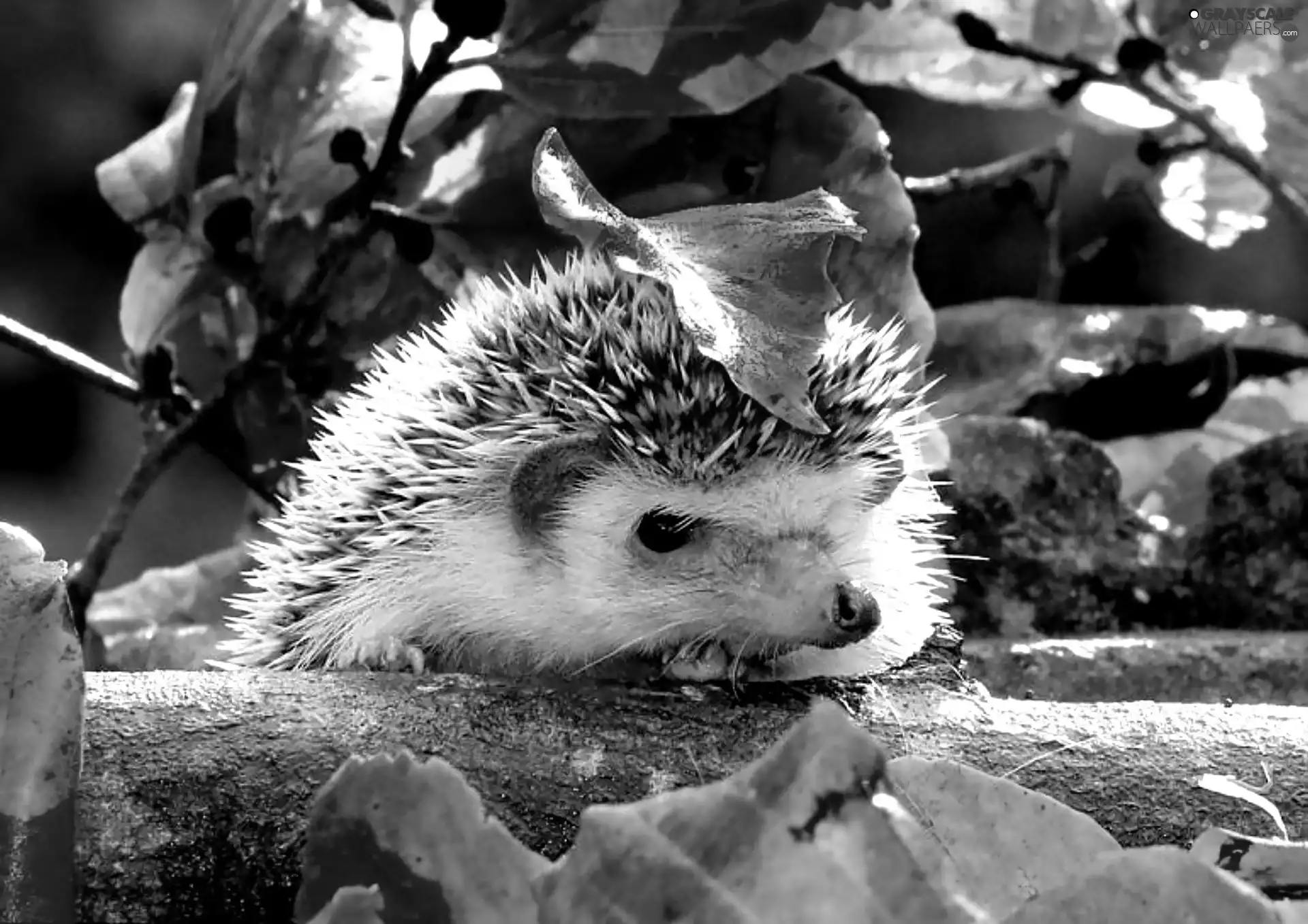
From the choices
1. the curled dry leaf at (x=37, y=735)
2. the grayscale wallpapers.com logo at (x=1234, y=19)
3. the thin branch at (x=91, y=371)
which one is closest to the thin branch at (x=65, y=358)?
the thin branch at (x=91, y=371)

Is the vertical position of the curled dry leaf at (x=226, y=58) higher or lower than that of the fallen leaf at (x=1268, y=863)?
higher

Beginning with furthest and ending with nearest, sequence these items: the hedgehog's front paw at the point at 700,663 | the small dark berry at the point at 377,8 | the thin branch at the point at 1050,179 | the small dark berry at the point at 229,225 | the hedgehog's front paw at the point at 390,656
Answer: the thin branch at the point at 1050,179
the small dark berry at the point at 229,225
the small dark berry at the point at 377,8
the hedgehog's front paw at the point at 390,656
the hedgehog's front paw at the point at 700,663

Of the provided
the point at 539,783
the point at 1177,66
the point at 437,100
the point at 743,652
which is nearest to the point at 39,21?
the point at 437,100

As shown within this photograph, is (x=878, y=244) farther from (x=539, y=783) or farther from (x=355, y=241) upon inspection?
(x=539, y=783)

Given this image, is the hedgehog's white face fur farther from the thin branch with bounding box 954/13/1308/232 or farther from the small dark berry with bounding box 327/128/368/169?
the thin branch with bounding box 954/13/1308/232

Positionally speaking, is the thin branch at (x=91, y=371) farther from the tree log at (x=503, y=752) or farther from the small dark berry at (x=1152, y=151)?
Answer: the small dark berry at (x=1152, y=151)

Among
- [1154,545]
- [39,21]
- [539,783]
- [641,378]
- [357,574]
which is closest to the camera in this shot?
[539,783]
